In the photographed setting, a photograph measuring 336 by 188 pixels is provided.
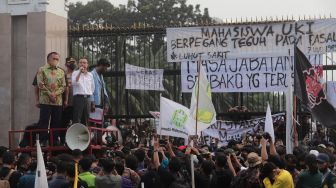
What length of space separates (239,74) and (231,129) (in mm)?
1227

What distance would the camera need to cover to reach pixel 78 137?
1567 centimetres

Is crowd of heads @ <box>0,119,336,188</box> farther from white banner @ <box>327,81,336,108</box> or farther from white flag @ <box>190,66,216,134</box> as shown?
white banner @ <box>327,81,336,108</box>

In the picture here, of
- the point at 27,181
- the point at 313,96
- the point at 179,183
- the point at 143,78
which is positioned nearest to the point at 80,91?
the point at 313,96

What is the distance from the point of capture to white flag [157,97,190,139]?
49.2ft

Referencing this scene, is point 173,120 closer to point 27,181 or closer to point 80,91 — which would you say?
point 80,91

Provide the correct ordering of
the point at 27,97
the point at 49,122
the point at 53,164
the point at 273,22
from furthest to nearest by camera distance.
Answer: the point at 273,22, the point at 27,97, the point at 49,122, the point at 53,164

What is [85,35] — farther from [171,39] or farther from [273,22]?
[273,22]

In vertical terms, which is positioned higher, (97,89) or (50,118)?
(97,89)

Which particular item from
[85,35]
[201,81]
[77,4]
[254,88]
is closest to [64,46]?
[85,35]

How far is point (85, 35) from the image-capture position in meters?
20.7

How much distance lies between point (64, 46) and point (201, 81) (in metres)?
6.04

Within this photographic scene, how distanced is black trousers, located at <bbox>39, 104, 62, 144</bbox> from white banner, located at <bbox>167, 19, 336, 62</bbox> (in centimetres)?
453

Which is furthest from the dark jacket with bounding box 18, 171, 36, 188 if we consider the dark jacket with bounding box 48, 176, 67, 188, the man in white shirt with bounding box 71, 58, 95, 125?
the man in white shirt with bounding box 71, 58, 95, 125

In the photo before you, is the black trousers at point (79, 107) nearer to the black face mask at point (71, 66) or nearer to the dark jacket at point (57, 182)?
the black face mask at point (71, 66)
